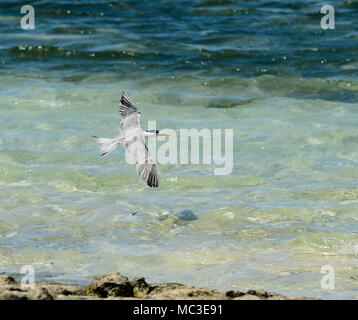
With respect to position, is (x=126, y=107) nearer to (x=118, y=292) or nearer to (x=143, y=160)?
(x=143, y=160)

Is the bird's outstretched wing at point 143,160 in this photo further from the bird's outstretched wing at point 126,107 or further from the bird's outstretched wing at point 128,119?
the bird's outstretched wing at point 126,107

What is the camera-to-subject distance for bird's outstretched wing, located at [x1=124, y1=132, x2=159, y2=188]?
5.75m

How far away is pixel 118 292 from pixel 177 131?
4.93 metres

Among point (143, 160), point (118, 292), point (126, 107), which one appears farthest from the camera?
point (126, 107)

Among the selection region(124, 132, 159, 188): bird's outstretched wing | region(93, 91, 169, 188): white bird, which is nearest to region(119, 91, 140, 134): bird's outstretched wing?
region(93, 91, 169, 188): white bird

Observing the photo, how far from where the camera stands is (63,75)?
39.7 ft

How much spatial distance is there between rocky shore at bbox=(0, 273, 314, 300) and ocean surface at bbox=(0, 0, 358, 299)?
2.07 ft

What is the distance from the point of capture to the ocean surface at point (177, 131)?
541cm

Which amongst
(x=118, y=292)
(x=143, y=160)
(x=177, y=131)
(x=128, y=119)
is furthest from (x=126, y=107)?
(x=118, y=292)

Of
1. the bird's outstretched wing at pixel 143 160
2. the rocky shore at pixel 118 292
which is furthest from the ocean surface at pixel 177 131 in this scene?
the rocky shore at pixel 118 292

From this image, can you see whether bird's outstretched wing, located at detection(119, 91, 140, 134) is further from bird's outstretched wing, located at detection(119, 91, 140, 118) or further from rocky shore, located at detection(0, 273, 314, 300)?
rocky shore, located at detection(0, 273, 314, 300)

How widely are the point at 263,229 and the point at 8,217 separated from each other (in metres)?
2.04

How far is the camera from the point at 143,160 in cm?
597
